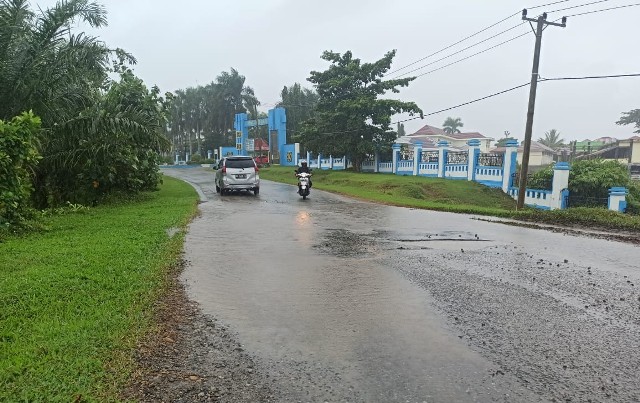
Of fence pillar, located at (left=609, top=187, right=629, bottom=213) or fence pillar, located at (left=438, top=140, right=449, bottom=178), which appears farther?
fence pillar, located at (left=438, top=140, right=449, bottom=178)

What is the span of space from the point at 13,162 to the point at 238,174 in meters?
10.3

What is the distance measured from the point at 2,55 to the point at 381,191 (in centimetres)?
1659

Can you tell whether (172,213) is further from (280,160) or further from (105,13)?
(280,160)

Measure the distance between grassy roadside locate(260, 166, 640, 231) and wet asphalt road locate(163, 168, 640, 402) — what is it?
3.96 meters

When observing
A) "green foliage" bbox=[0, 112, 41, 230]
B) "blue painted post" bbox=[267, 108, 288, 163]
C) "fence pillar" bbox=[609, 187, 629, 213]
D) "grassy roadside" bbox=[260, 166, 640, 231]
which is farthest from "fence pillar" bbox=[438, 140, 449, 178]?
"blue painted post" bbox=[267, 108, 288, 163]

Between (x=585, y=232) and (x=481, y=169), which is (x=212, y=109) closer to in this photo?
(x=481, y=169)

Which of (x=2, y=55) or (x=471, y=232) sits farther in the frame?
(x=2, y=55)

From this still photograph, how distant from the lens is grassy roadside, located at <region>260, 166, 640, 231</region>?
13.7m

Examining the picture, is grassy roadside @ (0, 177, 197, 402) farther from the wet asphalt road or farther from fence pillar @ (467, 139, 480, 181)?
fence pillar @ (467, 139, 480, 181)

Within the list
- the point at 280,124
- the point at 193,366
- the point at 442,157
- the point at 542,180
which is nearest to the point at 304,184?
the point at 542,180

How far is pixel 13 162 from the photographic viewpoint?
9711mm

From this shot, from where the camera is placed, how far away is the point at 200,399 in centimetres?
320

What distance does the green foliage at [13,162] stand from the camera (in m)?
9.39

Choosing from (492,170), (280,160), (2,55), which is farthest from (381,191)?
(280,160)
